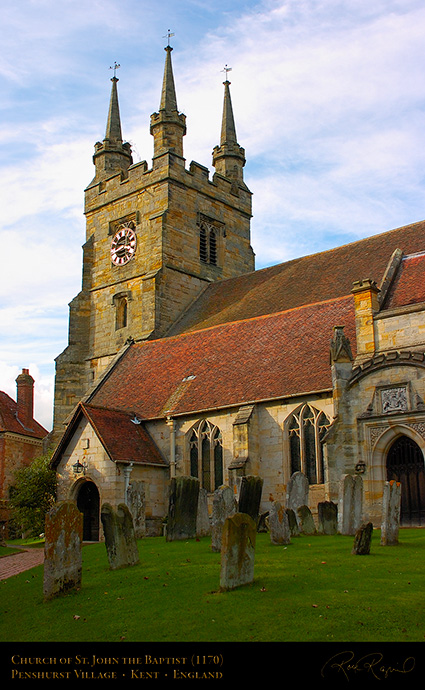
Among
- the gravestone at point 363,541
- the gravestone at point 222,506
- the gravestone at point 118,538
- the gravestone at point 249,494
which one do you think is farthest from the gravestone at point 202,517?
the gravestone at point 363,541

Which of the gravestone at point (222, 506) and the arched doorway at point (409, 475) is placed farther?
the arched doorway at point (409, 475)

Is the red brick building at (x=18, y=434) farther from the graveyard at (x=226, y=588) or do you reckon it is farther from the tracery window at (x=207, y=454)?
the graveyard at (x=226, y=588)

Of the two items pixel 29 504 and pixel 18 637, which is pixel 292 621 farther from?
pixel 29 504

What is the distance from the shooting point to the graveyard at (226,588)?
8.30m

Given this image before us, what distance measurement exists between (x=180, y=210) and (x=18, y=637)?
34476mm

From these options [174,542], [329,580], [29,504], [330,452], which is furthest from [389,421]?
[29,504]

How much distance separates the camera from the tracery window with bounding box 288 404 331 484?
22.8 m

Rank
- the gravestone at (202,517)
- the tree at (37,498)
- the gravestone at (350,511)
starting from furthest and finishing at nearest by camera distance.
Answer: the tree at (37,498) < the gravestone at (202,517) < the gravestone at (350,511)

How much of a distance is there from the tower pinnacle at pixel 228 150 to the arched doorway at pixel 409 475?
3015 centimetres

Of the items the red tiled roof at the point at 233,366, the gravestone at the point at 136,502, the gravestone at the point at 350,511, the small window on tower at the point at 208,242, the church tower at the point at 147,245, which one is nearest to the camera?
the gravestone at the point at 350,511

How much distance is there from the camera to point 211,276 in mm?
42844

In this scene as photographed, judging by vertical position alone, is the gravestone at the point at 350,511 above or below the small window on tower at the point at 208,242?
below

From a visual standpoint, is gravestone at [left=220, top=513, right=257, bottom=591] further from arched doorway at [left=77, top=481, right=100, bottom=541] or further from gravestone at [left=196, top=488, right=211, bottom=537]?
arched doorway at [left=77, top=481, right=100, bottom=541]

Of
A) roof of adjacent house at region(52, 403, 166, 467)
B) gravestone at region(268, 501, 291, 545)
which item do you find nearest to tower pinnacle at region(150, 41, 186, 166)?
roof of adjacent house at region(52, 403, 166, 467)
